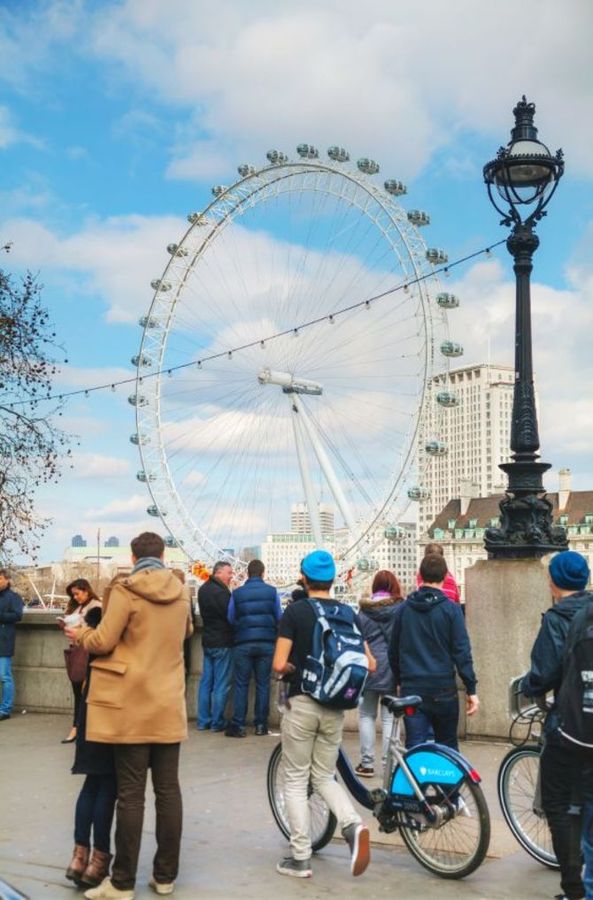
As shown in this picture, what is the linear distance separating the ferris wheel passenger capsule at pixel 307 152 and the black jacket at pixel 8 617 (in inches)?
1085

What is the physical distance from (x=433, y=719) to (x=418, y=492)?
29.2 metres

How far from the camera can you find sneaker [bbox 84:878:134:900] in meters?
6.03

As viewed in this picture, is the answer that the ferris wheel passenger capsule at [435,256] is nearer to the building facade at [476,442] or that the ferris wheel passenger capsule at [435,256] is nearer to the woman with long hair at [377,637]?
the woman with long hair at [377,637]

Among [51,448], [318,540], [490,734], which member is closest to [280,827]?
[490,734]

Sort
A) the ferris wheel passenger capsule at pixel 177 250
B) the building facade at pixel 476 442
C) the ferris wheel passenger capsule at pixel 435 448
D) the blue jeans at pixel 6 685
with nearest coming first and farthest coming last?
the blue jeans at pixel 6 685 < the ferris wheel passenger capsule at pixel 435 448 < the ferris wheel passenger capsule at pixel 177 250 < the building facade at pixel 476 442

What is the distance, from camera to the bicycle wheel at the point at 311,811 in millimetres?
6930

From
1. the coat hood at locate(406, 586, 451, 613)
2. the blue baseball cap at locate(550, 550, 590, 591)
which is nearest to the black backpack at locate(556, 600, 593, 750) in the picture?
the blue baseball cap at locate(550, 550, 590, 591)

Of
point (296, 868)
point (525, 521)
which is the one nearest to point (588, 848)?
point (296, 868)

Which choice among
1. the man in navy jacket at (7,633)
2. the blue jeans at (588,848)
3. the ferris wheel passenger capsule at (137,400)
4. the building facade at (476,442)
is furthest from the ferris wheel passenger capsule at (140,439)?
the building facade at (476,442)

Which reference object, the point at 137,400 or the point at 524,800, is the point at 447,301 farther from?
→ the point at 524,800

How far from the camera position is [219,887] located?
6316mm

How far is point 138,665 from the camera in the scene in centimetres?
616

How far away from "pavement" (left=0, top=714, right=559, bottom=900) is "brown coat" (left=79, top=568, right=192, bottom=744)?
0.92m

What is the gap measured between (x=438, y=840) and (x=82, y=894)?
6.73 ft
